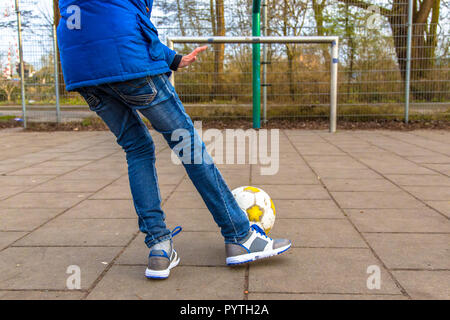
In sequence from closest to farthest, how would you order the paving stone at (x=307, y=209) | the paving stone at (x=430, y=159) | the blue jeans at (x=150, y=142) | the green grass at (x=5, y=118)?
the blue jeans at (x=150, y=142) → the paving stone at (x=307, y=209) → the paving stone at (x=430, y=159) → the green grass at (x=5, y=118)

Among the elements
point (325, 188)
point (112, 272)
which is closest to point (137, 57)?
point (112, 272)

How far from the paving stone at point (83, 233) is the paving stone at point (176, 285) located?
491mm

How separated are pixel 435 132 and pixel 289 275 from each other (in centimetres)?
720

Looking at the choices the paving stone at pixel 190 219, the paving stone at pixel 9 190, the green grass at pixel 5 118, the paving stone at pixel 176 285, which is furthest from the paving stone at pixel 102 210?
the green grass at pixel 5 118

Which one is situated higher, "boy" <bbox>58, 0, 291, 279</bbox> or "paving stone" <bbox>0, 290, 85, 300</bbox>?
"boy" <bbox>58, 0, 291, 279</bbox>

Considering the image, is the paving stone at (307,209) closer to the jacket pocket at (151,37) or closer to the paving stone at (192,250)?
the paving stone at (192,250)

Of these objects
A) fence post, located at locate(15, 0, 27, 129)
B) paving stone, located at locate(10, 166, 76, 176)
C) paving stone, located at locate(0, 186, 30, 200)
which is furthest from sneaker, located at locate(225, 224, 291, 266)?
fence post, located at locate(15, 0, 27, 129)

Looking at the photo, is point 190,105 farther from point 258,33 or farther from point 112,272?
point 112,272

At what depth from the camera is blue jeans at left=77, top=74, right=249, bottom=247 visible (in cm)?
207

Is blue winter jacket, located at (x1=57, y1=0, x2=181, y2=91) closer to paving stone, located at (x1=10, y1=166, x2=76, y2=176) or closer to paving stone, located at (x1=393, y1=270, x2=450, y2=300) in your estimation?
paving stone, located at (x1=393, y1=270, x2=450, y2=300)

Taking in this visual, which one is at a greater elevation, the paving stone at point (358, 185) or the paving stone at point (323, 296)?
the paving stone at point (358, 185)

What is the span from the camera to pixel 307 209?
11.4 ft

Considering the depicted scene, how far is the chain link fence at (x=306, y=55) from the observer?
9016 mm

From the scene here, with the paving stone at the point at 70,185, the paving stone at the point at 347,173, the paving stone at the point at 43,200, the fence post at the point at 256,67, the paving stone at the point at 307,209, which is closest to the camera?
the paving stone at the point at 307,209
